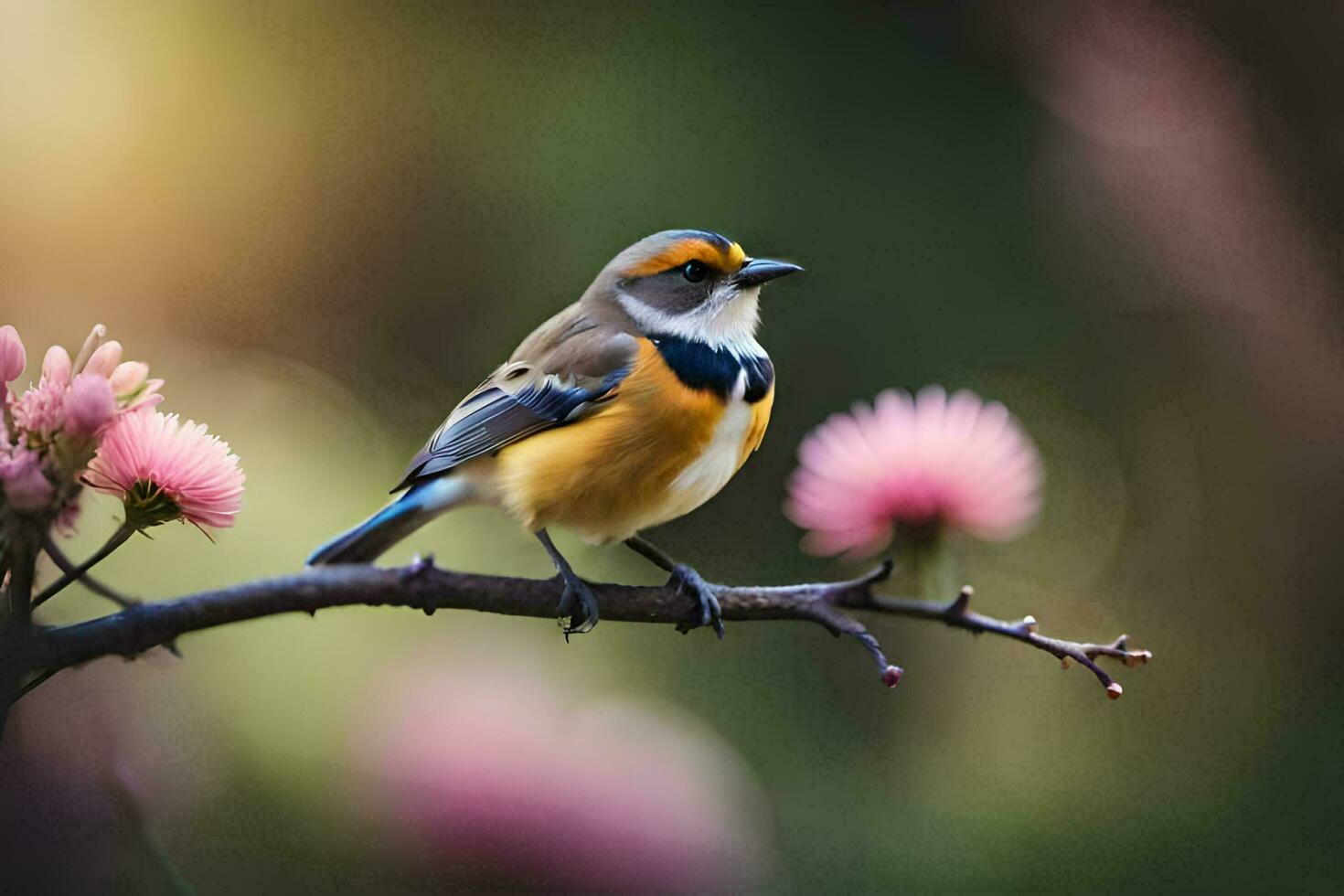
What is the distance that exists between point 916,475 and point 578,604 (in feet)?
0.94

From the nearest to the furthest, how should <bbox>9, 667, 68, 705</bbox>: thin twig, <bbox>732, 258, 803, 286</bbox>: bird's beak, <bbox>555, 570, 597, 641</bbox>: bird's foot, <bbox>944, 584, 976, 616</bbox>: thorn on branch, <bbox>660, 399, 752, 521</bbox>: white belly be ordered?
<bbox>9, 667, 68, 705</bbox>: thin twig
<bbox>944, 584, 976, 616</bbox>: thorn on branch
<bbox>555, 570, 597, 641</bbox>: bird's foot
<bbox>660, 399, 752, 521</bbox>: white belly
<bbox>732, 258, 803, 286</bbox>: bird's beak

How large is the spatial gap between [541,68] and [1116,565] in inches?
49.4

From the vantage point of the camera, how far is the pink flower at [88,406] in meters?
0.66

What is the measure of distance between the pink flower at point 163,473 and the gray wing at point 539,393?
0.65m

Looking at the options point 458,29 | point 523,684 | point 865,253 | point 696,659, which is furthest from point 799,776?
point 458,29

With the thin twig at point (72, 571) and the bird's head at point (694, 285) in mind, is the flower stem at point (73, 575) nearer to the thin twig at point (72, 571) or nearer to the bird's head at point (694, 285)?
the thin twig at point (72, 571)

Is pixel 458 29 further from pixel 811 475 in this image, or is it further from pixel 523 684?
pixel 811 475

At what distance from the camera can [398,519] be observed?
4.40 feet

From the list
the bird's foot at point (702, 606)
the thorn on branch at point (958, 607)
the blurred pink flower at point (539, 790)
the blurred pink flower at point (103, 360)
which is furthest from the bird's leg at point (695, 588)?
the blurred pink flower at point (103, 360)

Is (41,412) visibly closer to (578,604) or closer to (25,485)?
(25,485)

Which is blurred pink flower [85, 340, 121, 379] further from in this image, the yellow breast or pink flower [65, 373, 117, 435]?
the yellow breast

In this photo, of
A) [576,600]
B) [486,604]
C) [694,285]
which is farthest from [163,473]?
[694,285]

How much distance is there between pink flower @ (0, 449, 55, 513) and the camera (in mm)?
624

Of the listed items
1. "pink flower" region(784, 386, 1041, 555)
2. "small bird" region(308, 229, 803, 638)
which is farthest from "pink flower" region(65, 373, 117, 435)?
"small bird" region(308, 229, 803, 638)
